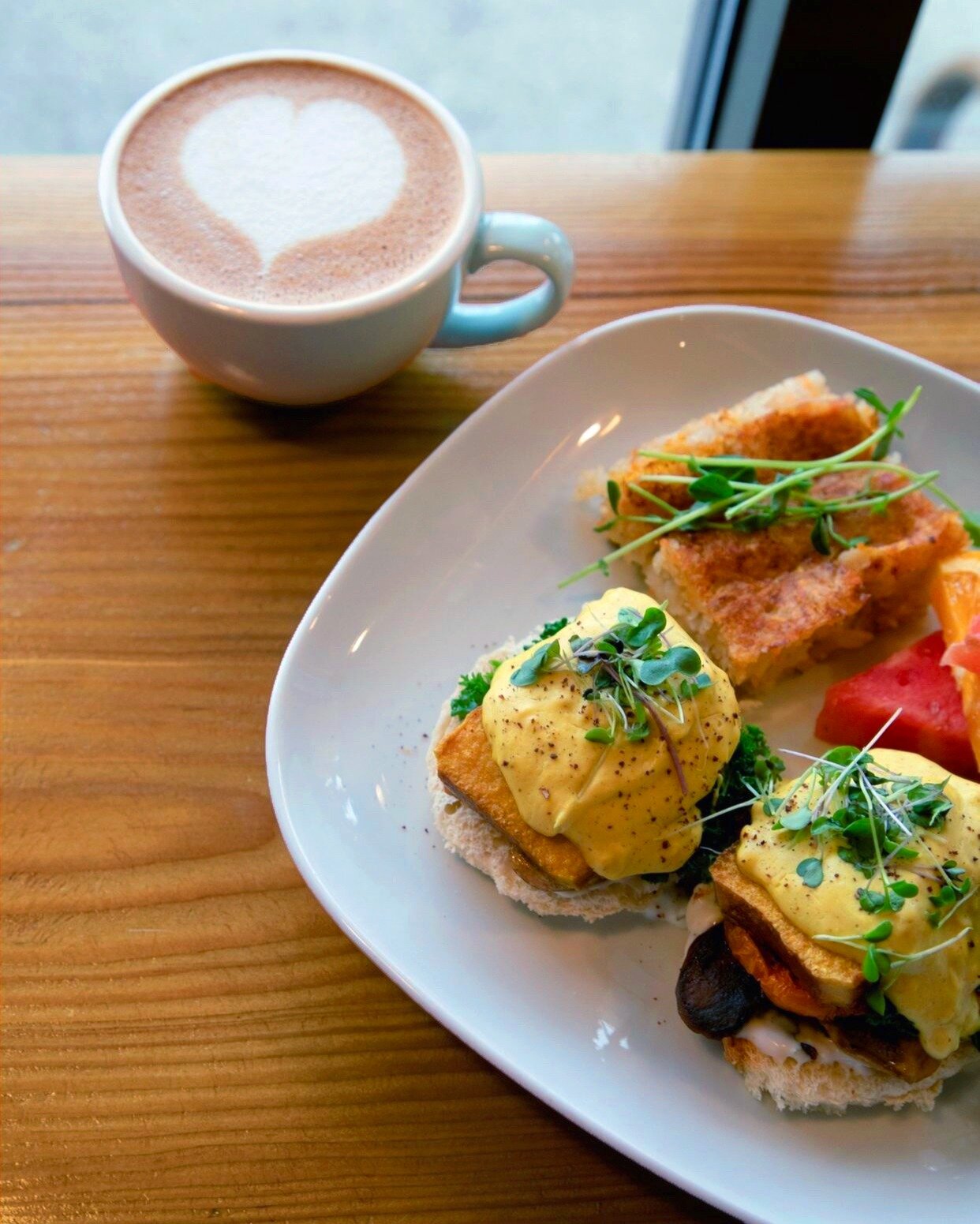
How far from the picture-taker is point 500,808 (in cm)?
175

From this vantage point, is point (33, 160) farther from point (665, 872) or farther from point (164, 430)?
point (665, 872)

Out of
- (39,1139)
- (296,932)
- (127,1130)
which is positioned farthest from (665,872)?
(39,1139)

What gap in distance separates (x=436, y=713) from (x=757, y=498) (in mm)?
717

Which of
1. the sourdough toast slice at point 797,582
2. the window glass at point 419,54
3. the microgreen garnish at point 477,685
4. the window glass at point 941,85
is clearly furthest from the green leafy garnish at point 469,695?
the window glass at point 941,85

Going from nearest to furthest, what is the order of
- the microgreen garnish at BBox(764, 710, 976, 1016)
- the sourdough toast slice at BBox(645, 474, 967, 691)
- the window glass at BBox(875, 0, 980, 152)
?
1. the microgreen garnish at BBox(764, 710, 976, 1016)
2. the sourdough toast slice at BBox(645, 474, 967, 691)
3. the window glass at BBox(875, 0, 980, 152)

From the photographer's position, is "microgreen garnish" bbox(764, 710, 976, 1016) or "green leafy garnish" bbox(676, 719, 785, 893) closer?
"microgreen garnish" bbox(764, 710, 976, 1016)

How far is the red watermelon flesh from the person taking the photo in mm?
1946

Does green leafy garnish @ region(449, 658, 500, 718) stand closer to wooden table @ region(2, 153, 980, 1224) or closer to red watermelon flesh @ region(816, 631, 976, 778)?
wooden table @ region(2, 153, 980, 1224)

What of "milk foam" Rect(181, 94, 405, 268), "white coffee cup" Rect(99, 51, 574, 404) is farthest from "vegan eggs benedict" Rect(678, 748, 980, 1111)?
"milk foam" Rect(181, 94, 405, 268)

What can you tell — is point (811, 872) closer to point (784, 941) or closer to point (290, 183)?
point (784, 941)

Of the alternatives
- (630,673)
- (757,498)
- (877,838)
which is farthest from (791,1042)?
(757,498)

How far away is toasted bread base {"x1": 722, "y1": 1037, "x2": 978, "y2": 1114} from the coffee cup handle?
4.57 feet

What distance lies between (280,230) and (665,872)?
1310 mm

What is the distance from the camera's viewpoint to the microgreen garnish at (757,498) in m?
2.11
